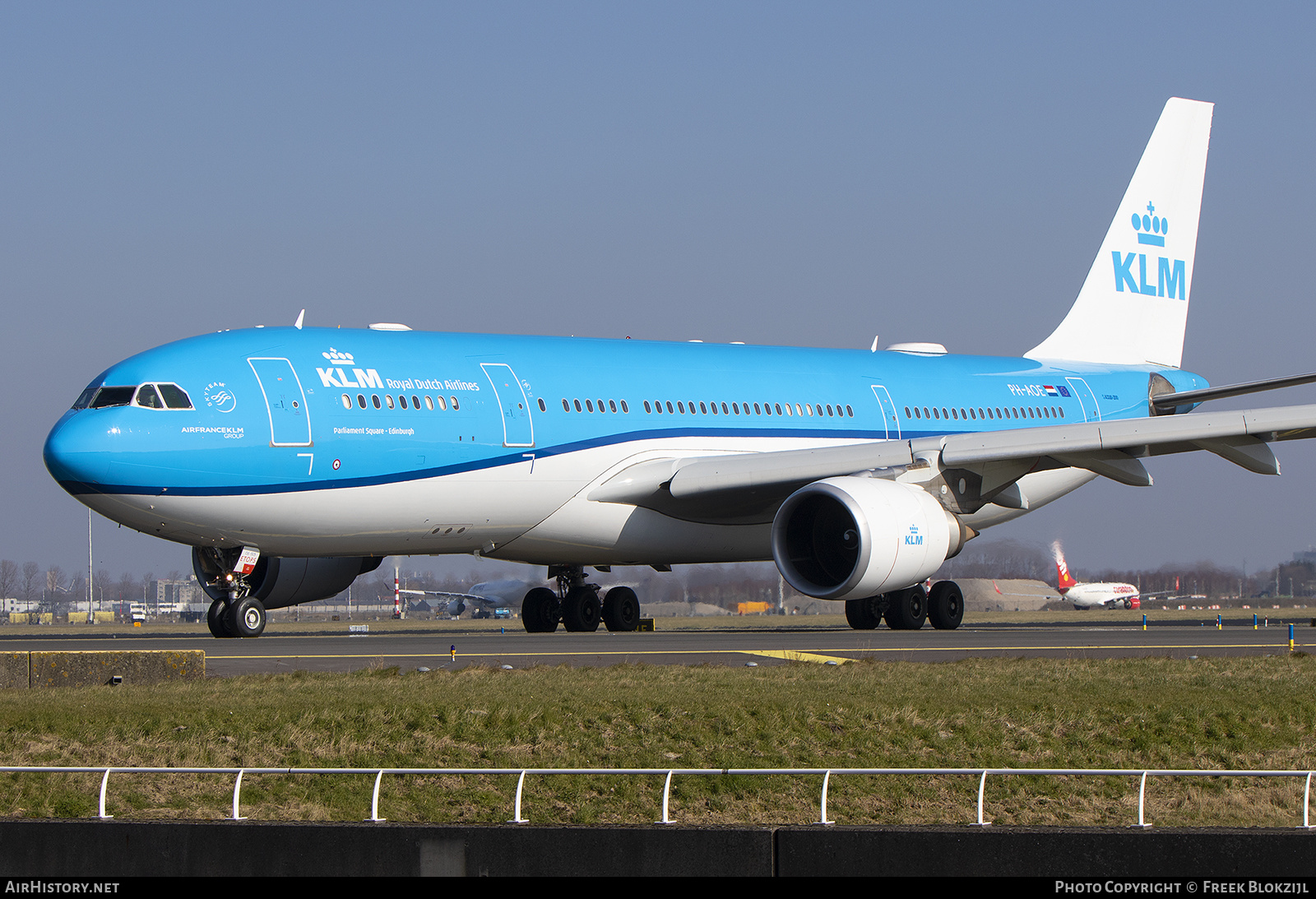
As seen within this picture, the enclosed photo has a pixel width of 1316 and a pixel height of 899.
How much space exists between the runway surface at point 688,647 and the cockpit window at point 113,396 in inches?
118

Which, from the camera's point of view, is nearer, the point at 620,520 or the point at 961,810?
the point at 961,810

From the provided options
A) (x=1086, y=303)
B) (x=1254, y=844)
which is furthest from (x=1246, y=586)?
(x=1254, y=844)

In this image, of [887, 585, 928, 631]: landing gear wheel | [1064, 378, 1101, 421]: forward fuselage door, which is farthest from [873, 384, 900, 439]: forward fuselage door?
[1064, 378, 1101, 421]: forward fuselage door

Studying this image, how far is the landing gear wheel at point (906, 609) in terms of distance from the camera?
25.1 m

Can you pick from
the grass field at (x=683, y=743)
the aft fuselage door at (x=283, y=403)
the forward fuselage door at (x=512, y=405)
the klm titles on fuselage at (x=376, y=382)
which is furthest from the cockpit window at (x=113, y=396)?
the grass field at (x=683, y=743)

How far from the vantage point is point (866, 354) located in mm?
29000

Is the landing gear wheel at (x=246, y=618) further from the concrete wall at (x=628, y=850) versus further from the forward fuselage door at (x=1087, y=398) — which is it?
the forward fuselage door at (x=1087, y=398)

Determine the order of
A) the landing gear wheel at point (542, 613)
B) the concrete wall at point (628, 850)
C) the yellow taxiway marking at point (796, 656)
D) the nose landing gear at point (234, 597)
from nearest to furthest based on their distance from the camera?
the concrete wall at point (628, 850), the yellow taxiway marking at point (796, 656), the nose landing gear at point (234, 597), the landing gear wheel at point (542, 613)

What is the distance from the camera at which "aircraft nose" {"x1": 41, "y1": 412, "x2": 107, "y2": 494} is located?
19.2 meters

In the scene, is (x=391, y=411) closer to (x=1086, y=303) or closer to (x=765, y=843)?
(x=765, y=843)

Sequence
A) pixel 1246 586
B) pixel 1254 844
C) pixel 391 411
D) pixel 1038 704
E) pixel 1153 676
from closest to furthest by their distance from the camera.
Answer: pixel 1254 844
pixel 1038 704
pixel 1153 676
pixel 391 411
pixel 1246 586

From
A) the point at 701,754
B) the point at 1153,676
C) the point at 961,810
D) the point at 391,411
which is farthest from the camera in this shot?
the point at 391,411

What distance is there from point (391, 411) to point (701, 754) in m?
9.62

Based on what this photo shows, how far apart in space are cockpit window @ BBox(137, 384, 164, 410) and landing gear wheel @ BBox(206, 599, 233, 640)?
3082mm
